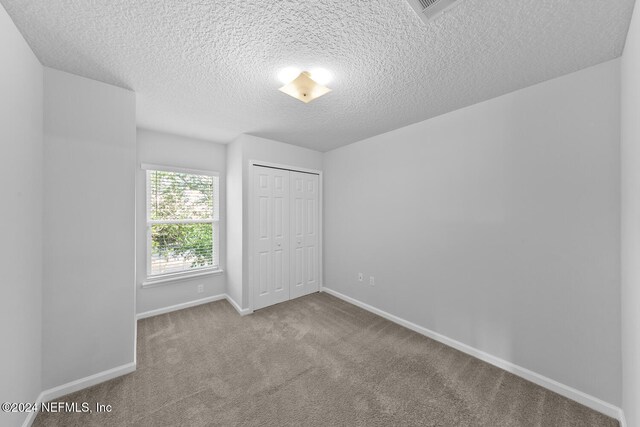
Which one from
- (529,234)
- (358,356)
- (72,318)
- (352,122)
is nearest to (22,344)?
(72,318)

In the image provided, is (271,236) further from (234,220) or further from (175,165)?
(175,165)

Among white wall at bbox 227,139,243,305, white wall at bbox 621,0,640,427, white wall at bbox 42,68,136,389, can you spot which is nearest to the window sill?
white wall at bbox 227,139,243,305

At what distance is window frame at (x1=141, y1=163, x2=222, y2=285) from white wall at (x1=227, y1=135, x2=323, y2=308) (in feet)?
0.76

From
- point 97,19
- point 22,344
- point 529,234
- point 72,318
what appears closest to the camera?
point 97,19

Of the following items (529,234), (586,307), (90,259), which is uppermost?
(529,234)

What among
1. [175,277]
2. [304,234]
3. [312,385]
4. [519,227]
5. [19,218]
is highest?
[19,218]

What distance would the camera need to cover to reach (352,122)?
282 cm

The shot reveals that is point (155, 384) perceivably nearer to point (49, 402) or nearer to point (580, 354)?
point (49, 402)

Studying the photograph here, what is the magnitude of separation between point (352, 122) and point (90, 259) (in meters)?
2.85

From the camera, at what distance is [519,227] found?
2027 mm

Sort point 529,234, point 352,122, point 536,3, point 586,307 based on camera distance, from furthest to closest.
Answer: point 352,122 < point 529,234 < point 586,307 < point 536,3

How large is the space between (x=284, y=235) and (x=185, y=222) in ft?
4.70

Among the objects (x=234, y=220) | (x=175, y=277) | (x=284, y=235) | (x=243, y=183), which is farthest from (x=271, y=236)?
(x=175, y=277)

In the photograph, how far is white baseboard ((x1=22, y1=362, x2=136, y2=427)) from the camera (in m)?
1.69
